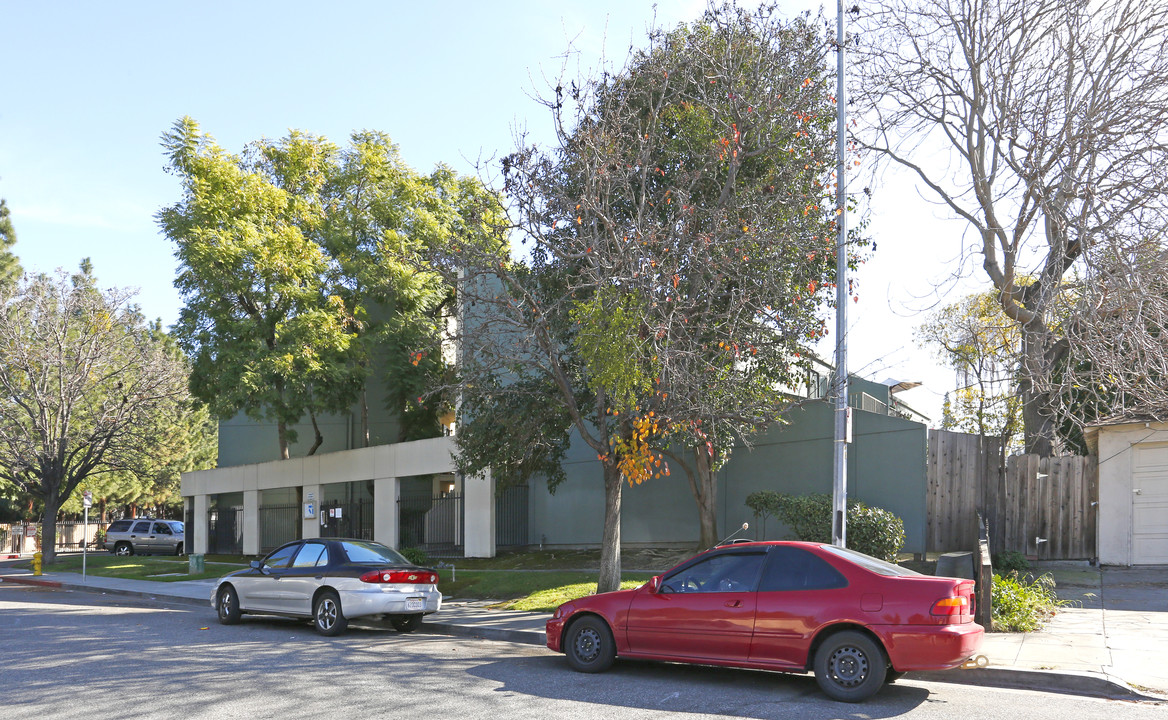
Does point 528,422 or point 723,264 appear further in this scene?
point 528,422

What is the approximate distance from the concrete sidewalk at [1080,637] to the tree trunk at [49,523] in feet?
60.2

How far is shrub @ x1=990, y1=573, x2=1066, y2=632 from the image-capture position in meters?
11.5

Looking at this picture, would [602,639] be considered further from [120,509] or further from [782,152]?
[120,509]

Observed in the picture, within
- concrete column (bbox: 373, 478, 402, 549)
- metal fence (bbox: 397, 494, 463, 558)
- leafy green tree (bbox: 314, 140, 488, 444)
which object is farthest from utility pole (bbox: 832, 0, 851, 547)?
concrete column (bbox: 373, 478, 402, 549)

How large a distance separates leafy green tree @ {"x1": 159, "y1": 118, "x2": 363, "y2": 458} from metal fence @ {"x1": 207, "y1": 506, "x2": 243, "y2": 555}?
8306 millimetres

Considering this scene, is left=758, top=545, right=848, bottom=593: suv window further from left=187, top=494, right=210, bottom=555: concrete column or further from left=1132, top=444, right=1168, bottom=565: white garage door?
left=187, top=494, right=210, bottom=555: concrete column

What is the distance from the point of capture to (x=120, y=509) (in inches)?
2458

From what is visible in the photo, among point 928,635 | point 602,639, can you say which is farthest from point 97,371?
point 928,635

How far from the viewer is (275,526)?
119ft

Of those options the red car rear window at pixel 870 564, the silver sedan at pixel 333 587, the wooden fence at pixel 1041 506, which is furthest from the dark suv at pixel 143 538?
the red car rear window at pixel 870 564

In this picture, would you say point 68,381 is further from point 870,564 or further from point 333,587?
point 870,564

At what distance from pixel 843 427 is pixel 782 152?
551cm

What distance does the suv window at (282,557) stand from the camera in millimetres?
14562

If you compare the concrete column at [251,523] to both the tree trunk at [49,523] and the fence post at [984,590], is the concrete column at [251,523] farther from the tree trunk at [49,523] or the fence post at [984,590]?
the fence post at [984,590]
